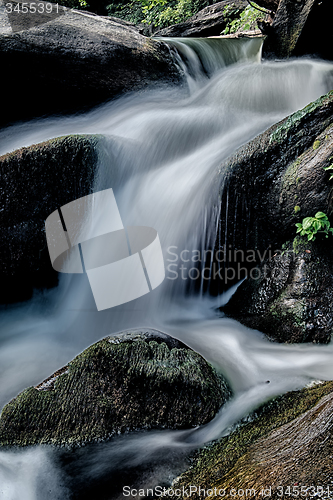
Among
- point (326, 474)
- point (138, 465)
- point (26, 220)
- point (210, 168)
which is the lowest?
point (138, 465)

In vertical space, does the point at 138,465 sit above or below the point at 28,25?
Answer: below

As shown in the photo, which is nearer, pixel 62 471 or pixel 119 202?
pixel 62 471

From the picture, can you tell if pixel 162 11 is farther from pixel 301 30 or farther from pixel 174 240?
pixel 174 240

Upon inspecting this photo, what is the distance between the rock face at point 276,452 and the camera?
1.60 metres

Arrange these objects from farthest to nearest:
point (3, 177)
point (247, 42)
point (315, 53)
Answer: point (247, 42) → point (315, 53) → point (3, 177)

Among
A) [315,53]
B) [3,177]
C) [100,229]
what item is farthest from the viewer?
[315,53]

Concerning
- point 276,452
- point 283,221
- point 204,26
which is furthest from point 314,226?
point 204,26

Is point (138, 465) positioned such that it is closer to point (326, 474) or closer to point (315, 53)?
point (326, 474)

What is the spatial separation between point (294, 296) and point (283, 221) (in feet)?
2.99

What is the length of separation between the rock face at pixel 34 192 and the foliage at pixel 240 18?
5.84 meters

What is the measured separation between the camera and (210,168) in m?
4.39

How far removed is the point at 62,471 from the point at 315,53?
7.71 meters

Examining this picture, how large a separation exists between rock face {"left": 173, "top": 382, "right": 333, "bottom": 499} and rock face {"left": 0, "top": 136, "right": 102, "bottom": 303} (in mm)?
3320

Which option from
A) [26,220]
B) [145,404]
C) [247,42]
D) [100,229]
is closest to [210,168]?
[100,229]
